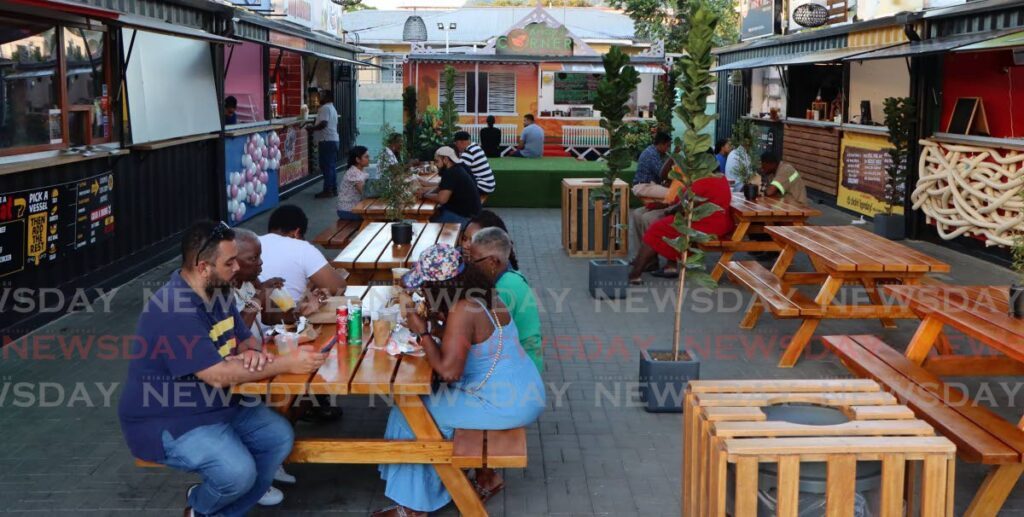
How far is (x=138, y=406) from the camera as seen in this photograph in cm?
423

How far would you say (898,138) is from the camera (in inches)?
519

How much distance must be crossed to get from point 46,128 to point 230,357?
521 cm

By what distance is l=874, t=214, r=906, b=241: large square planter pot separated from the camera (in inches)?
522

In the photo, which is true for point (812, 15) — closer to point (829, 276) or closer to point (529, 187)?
point (529, 187)

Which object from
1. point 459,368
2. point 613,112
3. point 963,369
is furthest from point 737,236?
point 459,368

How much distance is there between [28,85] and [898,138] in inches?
393

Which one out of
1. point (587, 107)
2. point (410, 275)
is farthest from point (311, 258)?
point (587, 107)

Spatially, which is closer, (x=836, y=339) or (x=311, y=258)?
(x=311, y=258)

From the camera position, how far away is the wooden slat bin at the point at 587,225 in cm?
1183

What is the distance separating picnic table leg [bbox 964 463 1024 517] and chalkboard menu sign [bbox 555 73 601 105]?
26351mm

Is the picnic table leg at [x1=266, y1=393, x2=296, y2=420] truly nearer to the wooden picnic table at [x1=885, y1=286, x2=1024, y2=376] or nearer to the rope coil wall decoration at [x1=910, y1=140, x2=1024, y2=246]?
the wooden picnic table at [x1=885, y1=286, x2=1024, y2=376]

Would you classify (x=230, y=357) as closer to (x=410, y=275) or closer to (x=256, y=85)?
(x=410, y=275)

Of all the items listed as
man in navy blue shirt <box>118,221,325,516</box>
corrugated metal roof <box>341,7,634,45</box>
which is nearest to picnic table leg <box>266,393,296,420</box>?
man in navy blue shirt <box>118,221,325,516</box>

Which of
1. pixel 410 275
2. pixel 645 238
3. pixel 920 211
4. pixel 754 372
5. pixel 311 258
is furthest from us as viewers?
pixel 920 211
